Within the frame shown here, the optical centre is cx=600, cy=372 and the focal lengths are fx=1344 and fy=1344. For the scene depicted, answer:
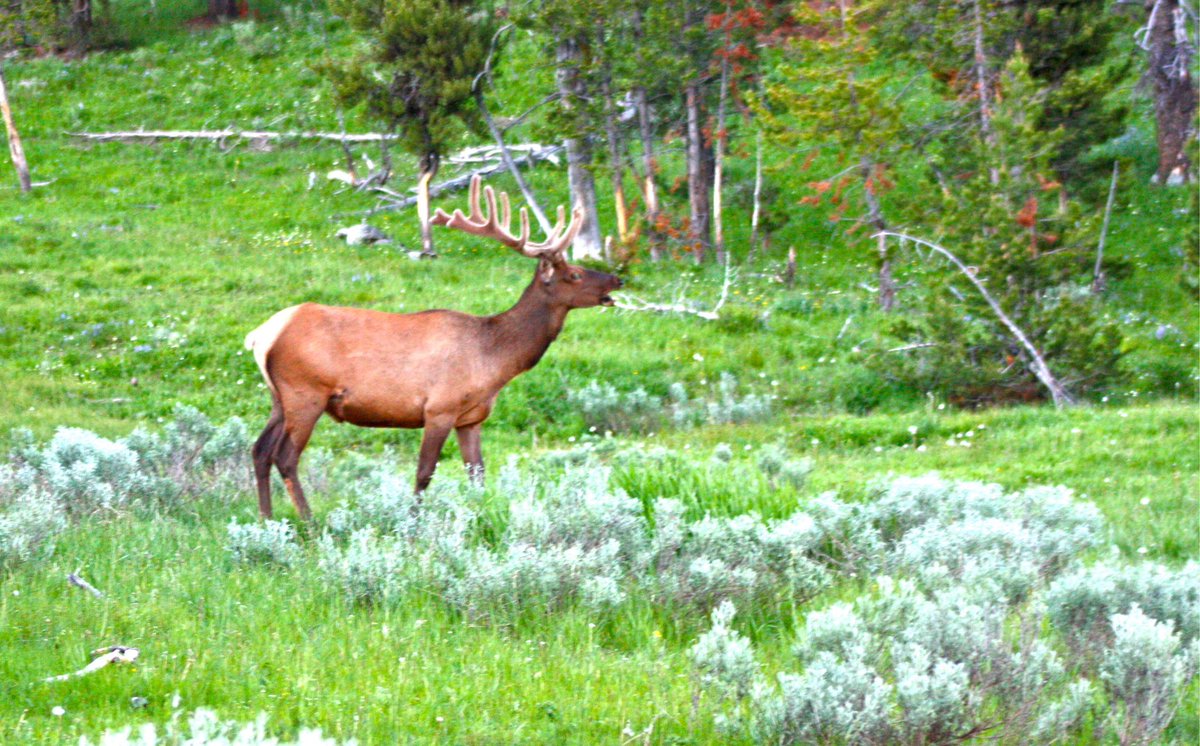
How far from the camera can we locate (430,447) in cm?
873

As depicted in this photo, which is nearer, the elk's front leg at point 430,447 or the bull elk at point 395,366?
the bull elk at point 395,366

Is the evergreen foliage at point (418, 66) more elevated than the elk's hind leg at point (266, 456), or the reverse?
the evergreen foliage at point (418, 66)

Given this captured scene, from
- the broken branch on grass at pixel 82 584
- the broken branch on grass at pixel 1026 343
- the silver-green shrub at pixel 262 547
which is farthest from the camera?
the broken branch on grass at pixel 1026 343

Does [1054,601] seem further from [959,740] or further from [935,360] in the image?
[935,360]

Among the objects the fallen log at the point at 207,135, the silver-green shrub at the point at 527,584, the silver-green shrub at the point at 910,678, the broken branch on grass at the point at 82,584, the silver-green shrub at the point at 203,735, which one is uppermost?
the silver-green shrub at the point at 203,735

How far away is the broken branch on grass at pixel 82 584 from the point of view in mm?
5527

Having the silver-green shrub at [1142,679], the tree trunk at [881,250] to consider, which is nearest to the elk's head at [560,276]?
the silver-green shrub at [1142,679]

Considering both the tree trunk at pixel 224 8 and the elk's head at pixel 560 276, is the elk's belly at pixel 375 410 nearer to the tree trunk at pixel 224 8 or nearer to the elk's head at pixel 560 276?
the elk's head at pixel 560 276

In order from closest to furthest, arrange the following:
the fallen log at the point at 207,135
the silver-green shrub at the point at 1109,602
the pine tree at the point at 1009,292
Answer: the silver-green shrub at the point at 1109,602
the pine tree at the point at 1009,292
the fallen log at the point at 207,135

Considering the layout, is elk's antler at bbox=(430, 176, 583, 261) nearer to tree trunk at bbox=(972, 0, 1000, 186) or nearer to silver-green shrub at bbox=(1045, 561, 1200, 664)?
silver-green shrub at bbox=(1045, 561, 1200, 664)

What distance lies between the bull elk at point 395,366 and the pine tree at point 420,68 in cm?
1143

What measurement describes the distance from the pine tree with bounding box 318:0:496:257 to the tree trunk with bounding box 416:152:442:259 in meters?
0.02

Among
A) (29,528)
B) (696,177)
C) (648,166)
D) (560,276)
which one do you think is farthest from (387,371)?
(696,177)

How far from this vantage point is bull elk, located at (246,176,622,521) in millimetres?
8445
